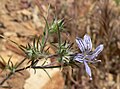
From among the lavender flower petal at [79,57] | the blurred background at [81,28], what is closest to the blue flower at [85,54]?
the lavender flower petal at [79,57]

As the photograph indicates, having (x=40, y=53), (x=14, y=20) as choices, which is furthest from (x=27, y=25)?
(x=40, y=53)

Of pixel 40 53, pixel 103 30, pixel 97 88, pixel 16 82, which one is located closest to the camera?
pixel 40 53

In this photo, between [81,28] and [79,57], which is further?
[81,28]

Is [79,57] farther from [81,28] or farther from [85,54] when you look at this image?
[81,28]

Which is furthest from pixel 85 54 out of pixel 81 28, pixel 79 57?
pixel 81 28

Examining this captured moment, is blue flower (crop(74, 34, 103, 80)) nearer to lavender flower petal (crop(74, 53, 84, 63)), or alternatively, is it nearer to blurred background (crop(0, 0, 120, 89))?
lavender flower petal (crop(74, 53, 84, 63))

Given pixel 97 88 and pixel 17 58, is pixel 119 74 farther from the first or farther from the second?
pixel 17 58

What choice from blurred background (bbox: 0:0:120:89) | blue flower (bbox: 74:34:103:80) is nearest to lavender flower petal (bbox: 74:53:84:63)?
blue flower (bbox: 74:34:103:80)

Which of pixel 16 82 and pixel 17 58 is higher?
pixel 17 58
